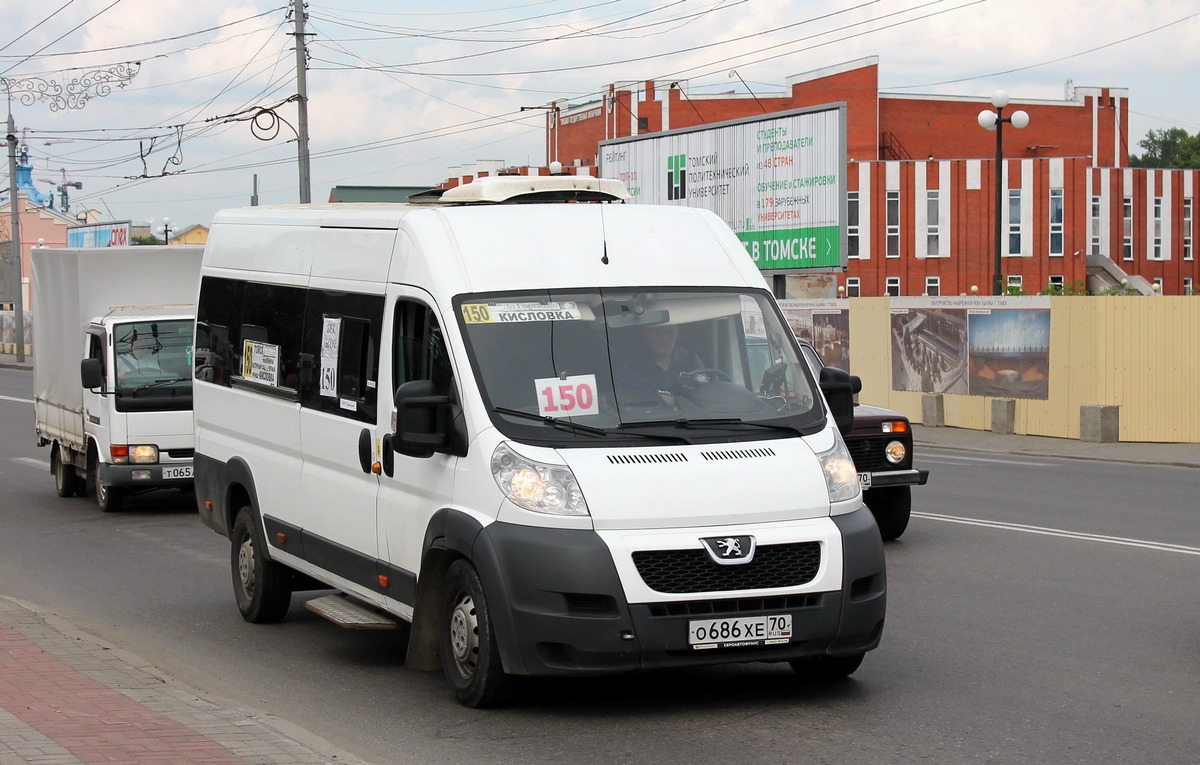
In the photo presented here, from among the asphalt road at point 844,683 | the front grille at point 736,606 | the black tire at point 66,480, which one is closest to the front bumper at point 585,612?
the front grille at point 736,606

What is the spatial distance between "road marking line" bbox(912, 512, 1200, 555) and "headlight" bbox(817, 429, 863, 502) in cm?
611

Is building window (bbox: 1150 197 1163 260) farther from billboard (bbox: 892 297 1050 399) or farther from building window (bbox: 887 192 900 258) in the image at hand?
billboard (bbox: 892 297 1050 399)

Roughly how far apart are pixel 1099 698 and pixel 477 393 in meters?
3.26

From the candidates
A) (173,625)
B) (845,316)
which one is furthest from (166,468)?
(845,316)

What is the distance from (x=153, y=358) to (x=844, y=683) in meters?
10.8

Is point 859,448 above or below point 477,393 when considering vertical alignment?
below

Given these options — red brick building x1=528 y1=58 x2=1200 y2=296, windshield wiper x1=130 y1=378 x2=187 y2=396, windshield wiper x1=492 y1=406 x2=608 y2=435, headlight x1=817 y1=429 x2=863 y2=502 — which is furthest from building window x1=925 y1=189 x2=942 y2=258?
windshield wiper x1=492 y1=406 x2=608 y2=435

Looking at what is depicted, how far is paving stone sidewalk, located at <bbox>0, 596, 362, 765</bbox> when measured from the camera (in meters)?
5.89

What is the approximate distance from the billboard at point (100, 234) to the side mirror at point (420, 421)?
83.3m

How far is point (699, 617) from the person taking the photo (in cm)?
661

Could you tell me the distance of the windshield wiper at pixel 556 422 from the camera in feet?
22.7

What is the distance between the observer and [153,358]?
1638 cm

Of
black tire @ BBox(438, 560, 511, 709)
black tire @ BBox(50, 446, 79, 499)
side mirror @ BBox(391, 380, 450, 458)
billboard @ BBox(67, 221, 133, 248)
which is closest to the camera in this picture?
black tire @ BBox(438, 560, 511, 709)

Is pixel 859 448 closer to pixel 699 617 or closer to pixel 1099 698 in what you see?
pixel 1099 698
